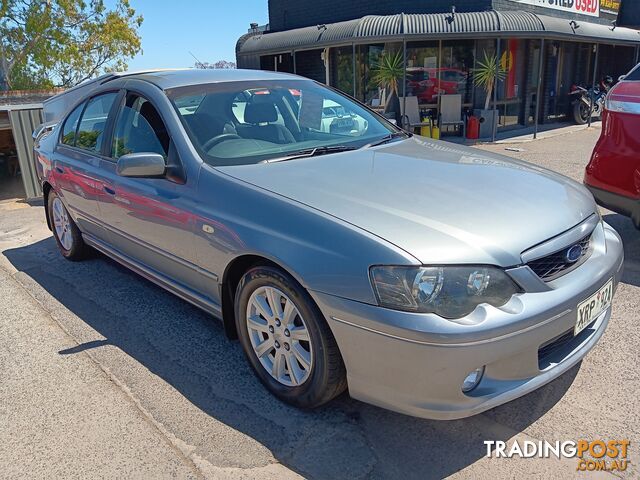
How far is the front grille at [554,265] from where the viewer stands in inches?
94.1

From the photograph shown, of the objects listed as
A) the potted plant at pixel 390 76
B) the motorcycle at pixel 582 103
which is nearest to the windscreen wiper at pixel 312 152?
the potted plant at pixel 390 76

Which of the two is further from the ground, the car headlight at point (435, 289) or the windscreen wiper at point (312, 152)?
the windscreen wiper at point (312, 152)

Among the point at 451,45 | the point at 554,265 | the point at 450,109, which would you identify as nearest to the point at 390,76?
the point at 450,109

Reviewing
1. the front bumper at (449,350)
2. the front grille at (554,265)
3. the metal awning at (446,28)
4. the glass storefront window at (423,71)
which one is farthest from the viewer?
the glass storefront window at (423,71)

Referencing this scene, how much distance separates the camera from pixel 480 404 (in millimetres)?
2229

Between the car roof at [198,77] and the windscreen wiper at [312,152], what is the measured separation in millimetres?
896

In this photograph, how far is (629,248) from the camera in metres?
4.82

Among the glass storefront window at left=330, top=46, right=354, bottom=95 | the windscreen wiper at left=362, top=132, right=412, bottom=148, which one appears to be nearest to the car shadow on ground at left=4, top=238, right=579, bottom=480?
the windscreen wiper at left=362, top=132, right=412, bottom=148

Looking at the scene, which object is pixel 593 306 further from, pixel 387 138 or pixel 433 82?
pixel 433 82

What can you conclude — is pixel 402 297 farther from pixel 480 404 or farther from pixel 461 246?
pixel 480 404

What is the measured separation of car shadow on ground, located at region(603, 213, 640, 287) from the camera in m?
4.23

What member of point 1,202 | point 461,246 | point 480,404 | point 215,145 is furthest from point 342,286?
point 1,202

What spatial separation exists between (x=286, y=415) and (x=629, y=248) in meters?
3.64

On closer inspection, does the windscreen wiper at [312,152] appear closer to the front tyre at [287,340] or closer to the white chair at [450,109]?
the front tyre at [287,340]
